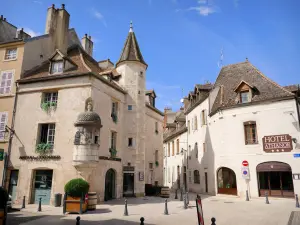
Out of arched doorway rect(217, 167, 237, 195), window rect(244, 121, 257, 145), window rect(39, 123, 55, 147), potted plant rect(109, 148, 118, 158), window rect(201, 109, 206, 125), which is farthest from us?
window rect(201, 109, 206, 125)

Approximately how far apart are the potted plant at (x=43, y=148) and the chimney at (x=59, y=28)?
8411mm

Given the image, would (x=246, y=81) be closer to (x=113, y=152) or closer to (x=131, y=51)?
(x=131, y=51)

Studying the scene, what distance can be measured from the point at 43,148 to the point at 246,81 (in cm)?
1721

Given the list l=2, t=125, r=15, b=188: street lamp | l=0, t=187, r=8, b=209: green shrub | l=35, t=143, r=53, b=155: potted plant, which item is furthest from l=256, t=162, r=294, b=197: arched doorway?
l=2, t=125, r=15, b=188: street lamp

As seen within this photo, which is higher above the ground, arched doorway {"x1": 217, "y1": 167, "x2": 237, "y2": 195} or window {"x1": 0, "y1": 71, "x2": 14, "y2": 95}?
window {"x1": 0, "y1": 71, "x2": 14, "y2": 95}

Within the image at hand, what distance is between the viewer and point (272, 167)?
714 inches

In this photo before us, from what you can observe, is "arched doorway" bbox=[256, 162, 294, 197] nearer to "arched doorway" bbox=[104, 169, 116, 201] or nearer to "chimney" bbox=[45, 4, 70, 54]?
"arched doorway" bbox=[104, 169, 116, 201]

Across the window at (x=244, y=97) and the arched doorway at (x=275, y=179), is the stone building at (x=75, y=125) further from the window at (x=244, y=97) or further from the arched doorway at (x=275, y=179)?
the arched doorway at (x=275, y=179)

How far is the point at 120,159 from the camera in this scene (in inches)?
771

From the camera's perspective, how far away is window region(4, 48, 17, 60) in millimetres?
19219

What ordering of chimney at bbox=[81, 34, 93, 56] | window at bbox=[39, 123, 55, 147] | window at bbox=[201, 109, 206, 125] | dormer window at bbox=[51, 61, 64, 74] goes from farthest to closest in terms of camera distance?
chimney at bbox=[81, 34, 93, 56]
window at bbox=[201, 109, 206, 125]
dormer window at bbox=[51, 61, 64, 74]
window at bbox=[39, 123, 55, 147]

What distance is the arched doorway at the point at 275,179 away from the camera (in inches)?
697

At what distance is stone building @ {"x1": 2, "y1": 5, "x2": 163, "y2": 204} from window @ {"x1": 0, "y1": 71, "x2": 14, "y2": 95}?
3.31ft

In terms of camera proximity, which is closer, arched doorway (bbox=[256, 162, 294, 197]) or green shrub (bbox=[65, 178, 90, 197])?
green shrub (bbox=[65, 178, 90, 197])
